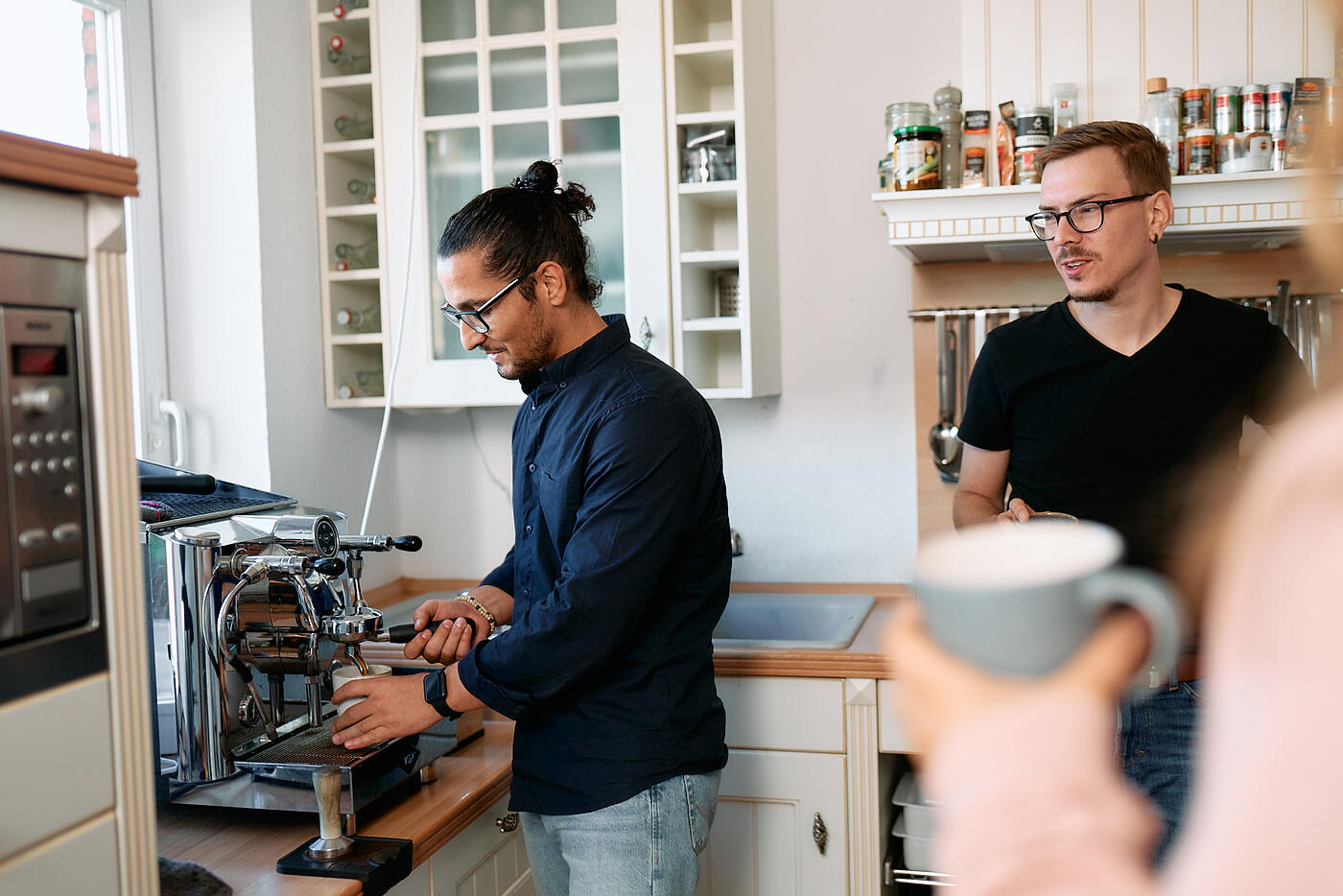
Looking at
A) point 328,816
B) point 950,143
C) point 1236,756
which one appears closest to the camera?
point 1236,756

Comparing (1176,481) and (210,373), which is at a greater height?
(210,373)

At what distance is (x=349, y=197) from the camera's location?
2.63m

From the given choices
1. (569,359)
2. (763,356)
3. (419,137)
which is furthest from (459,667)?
(419,137)

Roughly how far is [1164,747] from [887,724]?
0.53m

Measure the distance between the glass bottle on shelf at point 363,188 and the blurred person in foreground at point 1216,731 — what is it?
91.3 inches

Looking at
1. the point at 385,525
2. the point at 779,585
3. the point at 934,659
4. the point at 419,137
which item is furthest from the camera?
the point at 385,525

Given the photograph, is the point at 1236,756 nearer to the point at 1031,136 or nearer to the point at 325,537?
the point at 325,537

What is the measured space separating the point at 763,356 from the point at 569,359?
3.12 feet

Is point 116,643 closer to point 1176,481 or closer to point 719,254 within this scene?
point 1176,481

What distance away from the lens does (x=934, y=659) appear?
533 mm

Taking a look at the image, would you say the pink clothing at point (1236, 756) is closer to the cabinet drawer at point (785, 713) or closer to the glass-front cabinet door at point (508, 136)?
the cabinet drawer at point (785, 713)

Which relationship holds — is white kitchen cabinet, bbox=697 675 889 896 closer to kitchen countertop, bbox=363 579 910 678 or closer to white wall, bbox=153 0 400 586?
kitchen countertop, bbox=363 579 910 678

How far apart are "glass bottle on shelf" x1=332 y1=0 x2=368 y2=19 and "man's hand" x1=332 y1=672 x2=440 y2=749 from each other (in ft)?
5.32

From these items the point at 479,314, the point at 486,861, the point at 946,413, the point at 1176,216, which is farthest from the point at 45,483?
the point at 946,413
